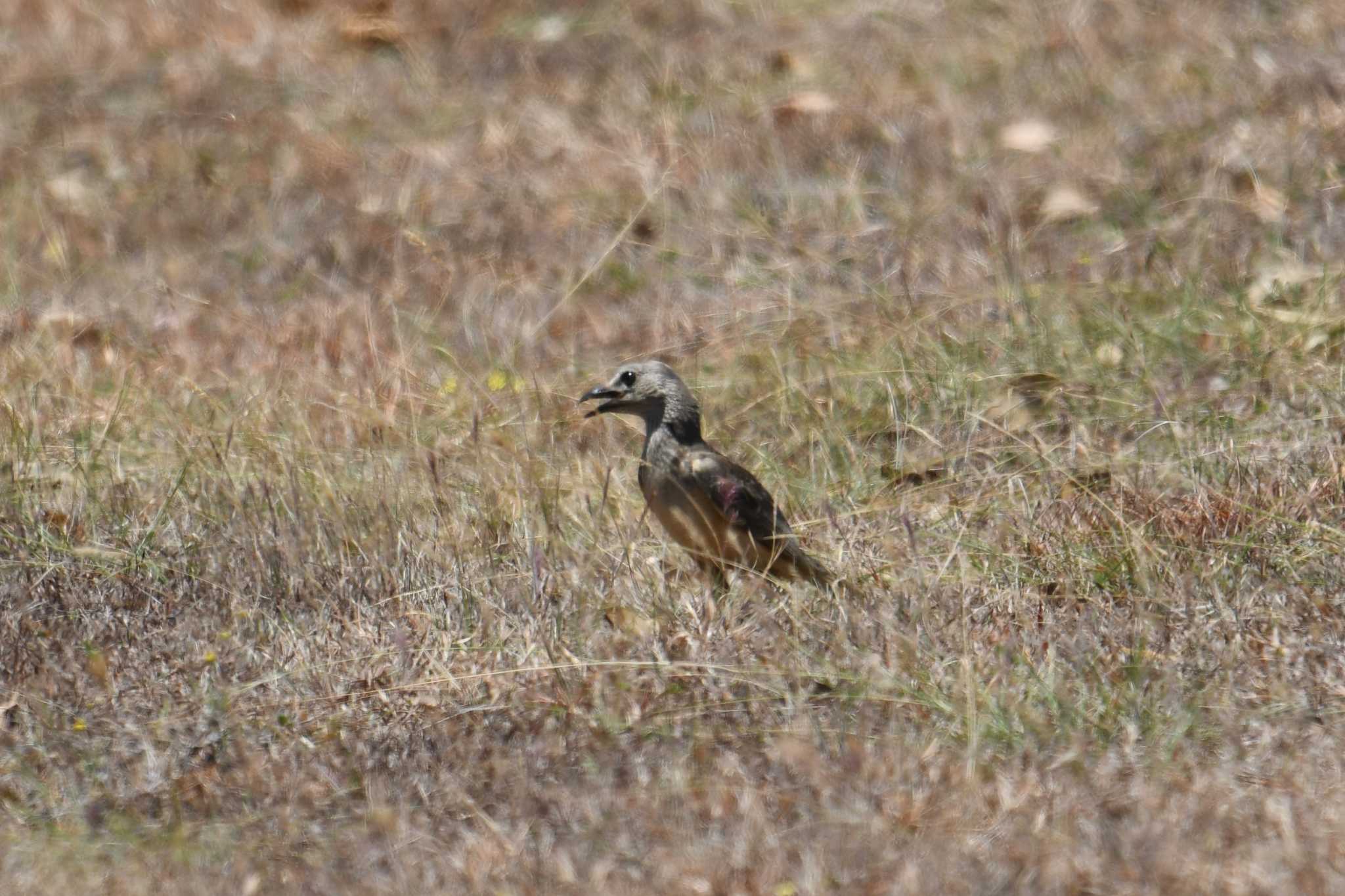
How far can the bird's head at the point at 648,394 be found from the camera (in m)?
5.33

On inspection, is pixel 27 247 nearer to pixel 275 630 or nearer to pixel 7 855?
pixel 275 630

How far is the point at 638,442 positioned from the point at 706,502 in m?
1.36

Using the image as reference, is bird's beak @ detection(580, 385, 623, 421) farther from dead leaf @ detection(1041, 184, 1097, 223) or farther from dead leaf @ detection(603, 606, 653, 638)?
dead leaf @ detection(1041, 184, 1097, 223)

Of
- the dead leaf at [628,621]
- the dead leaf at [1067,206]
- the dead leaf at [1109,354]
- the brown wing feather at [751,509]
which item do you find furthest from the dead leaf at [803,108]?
the dead leaf at [628,621]

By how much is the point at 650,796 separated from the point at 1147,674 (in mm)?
1149

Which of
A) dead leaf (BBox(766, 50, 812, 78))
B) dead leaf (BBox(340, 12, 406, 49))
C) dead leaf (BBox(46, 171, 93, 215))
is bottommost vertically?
dead leaf (BBox(46, 171, 93, 215))

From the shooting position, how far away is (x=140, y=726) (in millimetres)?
4215

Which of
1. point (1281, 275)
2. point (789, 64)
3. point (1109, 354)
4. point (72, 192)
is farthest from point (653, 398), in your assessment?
point (72, 192)

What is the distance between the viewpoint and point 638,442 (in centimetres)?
641

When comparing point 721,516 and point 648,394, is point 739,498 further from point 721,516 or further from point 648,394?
point 648,394

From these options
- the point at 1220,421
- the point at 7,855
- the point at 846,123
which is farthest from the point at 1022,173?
the point at 7,855

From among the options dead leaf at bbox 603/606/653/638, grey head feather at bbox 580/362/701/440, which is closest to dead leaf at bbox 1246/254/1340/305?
grey head feather at bbox 580/362/701/440

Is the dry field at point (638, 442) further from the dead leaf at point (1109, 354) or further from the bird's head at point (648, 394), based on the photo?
the bird's head at point (648, 394)

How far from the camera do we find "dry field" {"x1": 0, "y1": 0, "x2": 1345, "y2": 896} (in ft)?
12.2
